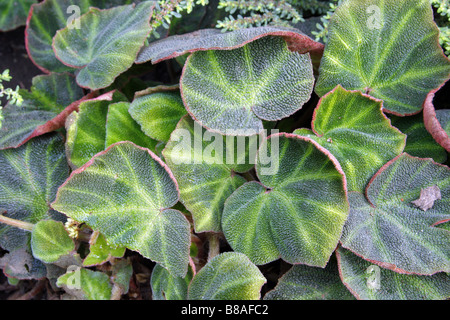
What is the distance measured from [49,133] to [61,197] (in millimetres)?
261

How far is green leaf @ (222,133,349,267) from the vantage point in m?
0.82

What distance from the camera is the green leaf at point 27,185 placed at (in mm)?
1004

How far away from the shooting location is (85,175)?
0.87 meters

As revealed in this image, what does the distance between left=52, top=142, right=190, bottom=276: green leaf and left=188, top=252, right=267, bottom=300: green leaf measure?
2.0 inches

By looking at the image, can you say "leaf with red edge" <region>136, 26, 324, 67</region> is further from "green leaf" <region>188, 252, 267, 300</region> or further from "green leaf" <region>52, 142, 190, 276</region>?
"green leaf" <region>188, 252, 267, 300</region>

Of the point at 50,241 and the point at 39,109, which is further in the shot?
the point at 39,109

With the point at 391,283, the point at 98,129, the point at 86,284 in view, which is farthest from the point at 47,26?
the point at 391,283

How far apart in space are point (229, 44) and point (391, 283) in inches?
23.8

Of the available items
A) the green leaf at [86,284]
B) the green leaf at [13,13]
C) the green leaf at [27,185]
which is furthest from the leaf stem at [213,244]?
the green leaf at [13,13]

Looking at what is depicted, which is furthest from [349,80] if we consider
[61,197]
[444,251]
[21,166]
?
[21,166]

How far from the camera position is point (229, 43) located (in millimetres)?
847

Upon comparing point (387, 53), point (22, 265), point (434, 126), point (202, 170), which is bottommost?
point (22, 265)

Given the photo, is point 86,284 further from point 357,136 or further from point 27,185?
point 357,136
